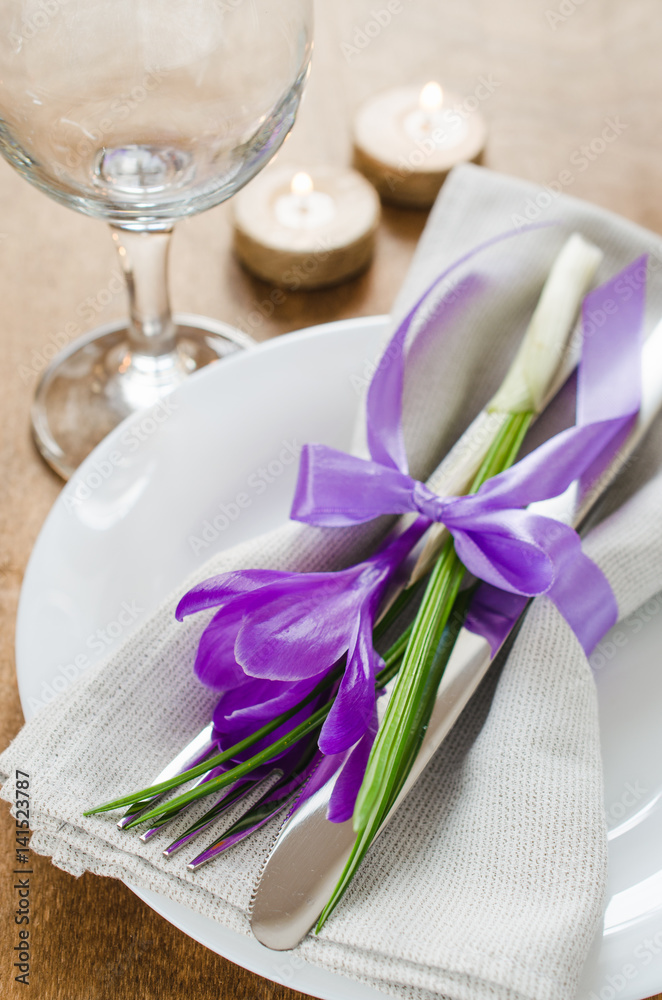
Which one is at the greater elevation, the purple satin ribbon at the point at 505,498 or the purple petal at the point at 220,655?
the purple satin ribbon at the point at 505,498

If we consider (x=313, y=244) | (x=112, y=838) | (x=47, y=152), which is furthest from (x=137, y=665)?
(x=313, y=244)

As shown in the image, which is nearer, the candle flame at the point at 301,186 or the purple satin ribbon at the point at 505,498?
the purple satin ribbon at the point at 505,498

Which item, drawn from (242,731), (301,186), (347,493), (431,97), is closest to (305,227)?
(301,186)

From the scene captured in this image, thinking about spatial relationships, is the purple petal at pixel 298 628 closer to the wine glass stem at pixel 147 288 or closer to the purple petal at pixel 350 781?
the purple petal at pixel 350 781
